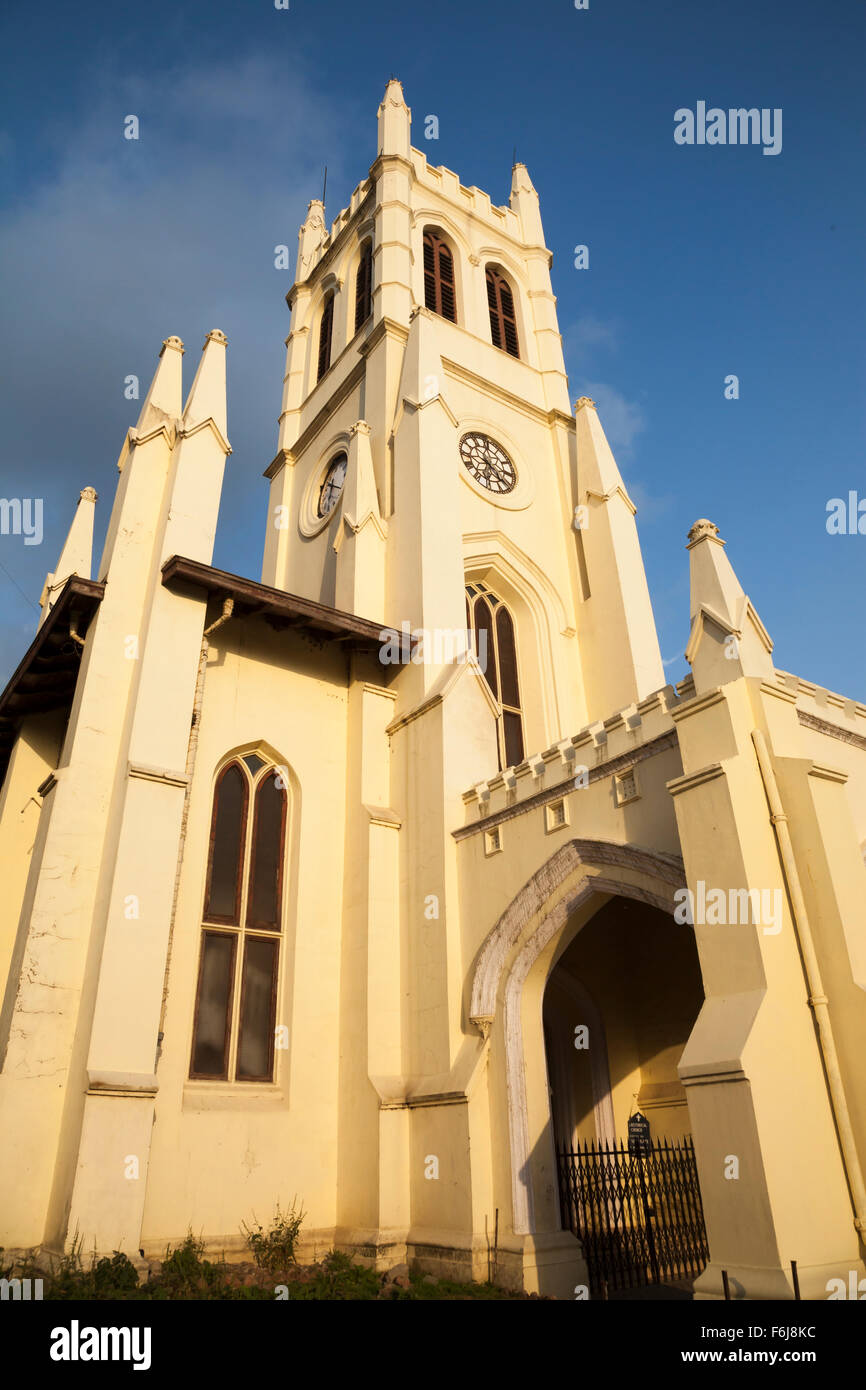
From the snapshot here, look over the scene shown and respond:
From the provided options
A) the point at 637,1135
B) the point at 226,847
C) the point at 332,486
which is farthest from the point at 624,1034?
the point at 332,486

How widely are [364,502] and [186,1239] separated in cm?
1320

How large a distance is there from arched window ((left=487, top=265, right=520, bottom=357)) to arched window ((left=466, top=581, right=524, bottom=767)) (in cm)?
961

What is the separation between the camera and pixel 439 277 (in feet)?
87.6

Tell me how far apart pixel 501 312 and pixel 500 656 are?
13.0 m

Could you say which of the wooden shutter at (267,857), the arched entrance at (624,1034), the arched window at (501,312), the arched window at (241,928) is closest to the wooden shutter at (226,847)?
the arched window at (241,928)

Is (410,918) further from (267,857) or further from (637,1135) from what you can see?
(637,1135)

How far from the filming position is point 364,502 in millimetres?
18703

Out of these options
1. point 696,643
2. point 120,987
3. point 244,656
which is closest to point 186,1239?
point 120,987

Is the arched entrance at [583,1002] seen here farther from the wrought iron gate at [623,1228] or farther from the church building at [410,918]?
the wrought iron gate at [623,1228]

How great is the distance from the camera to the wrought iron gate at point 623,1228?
453 inches

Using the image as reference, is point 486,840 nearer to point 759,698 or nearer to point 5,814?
point 759,698

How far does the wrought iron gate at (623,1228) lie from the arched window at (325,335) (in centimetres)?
2255

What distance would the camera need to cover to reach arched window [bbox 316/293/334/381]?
27.7 m
